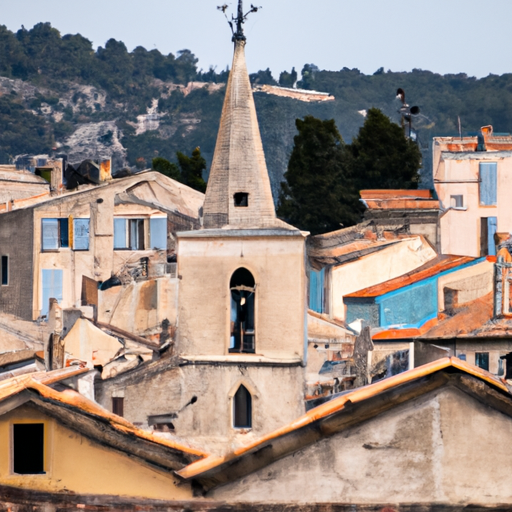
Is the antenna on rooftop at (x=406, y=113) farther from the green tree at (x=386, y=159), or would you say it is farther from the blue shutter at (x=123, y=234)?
the blue shutter at (x=123, y=234)

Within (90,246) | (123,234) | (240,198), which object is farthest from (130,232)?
(240,198)

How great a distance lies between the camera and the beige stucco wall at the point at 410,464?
46.3ft

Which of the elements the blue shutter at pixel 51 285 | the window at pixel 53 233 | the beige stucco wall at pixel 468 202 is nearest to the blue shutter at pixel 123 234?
the window at pixel 53 233

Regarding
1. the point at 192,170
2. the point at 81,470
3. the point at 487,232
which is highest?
the point at 192,170

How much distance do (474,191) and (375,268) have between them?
20.7 ft

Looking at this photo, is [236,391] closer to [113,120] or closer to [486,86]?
[486,86]

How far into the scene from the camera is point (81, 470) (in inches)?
585

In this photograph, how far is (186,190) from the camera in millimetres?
53531

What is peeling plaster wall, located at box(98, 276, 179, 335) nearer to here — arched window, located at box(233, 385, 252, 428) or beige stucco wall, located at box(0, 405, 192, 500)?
arched window, located at box(233, 385, 252, 428)

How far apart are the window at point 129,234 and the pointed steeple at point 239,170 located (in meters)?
16.9

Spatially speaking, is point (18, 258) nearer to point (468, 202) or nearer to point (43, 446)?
point (468, 202)

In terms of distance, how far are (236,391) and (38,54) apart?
116m

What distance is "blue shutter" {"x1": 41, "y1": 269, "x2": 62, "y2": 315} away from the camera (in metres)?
48.8

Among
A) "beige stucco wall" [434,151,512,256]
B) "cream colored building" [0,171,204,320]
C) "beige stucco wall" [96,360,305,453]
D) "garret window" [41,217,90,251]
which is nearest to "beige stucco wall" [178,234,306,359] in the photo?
"beige stucco wall" [96,360,305,453]
